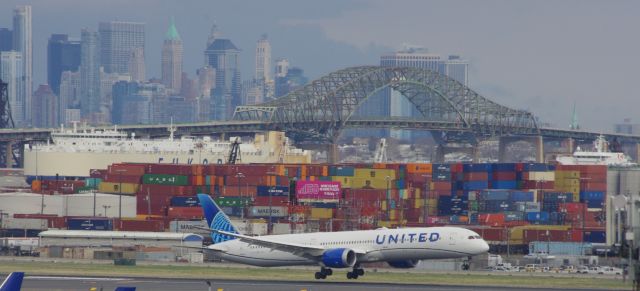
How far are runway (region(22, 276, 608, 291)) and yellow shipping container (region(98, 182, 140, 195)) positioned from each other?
107 metres

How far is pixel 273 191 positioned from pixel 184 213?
16598 millimetres

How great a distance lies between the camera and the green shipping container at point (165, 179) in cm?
18962

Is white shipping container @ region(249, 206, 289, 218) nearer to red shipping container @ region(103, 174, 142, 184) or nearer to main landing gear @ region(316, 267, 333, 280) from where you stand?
red shipping container @ region(103, 174, 142, 184)

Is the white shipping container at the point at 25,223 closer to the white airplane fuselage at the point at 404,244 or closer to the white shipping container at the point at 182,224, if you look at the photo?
the white shipping container at the point at 182,224

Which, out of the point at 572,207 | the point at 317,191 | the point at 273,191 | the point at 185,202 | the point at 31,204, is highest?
the point at 317,191

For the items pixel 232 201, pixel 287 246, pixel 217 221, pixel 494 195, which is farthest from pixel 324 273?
pixel 494 195

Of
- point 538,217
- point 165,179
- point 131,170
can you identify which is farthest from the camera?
point 131,170

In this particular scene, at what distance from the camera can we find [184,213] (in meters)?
174

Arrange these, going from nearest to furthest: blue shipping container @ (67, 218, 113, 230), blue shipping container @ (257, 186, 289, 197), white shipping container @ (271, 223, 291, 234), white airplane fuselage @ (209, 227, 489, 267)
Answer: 1. white airplane fuselage @ (209, 227, 489, 267)
2. white shipping container @ (271, 223, 291, 234)
3. blue shipping container @ (67, 218, 113, 230)
4. blue shipping container @ (257, 186, 289, 197)

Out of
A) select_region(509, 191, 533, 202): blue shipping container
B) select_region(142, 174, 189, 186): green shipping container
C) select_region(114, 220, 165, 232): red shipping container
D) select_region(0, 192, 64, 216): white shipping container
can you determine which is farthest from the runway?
select_region(509, 191, 533, 202): blue shipping container

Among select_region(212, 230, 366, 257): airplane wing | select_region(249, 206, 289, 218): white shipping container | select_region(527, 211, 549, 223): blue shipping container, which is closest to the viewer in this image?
select_region(212, 230, 366, 257): airplane wing

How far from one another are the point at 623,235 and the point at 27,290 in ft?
122

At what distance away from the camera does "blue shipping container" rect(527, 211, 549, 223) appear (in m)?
182

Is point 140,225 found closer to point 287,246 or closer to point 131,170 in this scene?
point 131,170
